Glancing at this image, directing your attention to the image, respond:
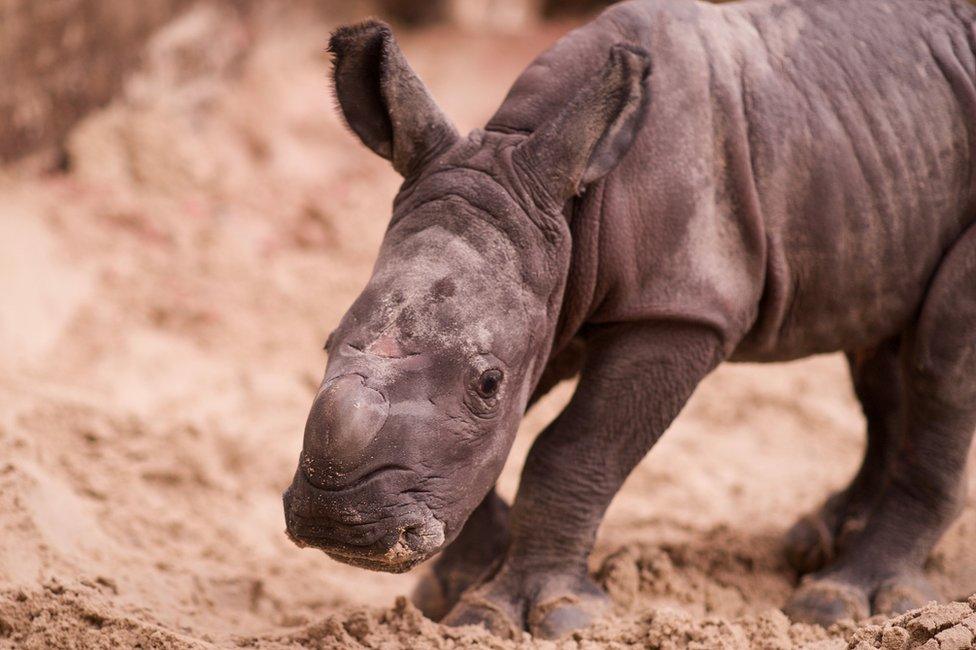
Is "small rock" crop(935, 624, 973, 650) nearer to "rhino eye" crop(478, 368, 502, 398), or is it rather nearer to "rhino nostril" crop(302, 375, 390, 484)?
"rhino eye" crop(478, 368, 502, 398)

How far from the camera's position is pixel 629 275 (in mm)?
3982

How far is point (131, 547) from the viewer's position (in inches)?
189

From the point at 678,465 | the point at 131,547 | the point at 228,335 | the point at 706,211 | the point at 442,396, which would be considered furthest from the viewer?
the point at 228,335

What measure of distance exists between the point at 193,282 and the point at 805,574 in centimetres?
418

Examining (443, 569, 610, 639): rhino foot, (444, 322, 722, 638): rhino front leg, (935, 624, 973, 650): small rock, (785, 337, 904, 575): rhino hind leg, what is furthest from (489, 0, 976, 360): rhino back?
(935, 624, 973, 650): small rock

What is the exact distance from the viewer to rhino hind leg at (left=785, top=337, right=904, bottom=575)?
16.8 feet

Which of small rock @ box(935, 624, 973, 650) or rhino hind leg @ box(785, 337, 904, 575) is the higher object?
small rock @ box(935, 624, 973, 650)

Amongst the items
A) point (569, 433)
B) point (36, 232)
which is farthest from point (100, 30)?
point (569, 433)

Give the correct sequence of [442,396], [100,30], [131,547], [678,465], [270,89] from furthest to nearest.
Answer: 1. [270,89]
2. [100,30]
3. [678,465]
4. [131,547]
5. [442,396]

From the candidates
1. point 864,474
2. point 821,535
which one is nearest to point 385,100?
point 821,535

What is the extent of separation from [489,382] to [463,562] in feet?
4.19

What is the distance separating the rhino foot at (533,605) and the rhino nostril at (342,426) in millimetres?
959

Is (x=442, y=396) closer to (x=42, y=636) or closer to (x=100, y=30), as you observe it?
(x=42, y=636)

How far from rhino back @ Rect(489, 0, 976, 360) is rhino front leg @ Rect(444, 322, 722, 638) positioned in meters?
0.12
